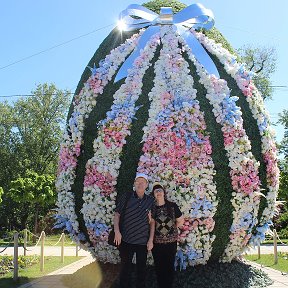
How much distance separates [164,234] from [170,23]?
3211mm

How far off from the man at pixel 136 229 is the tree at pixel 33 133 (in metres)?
30.8

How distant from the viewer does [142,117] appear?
6258 millimetres

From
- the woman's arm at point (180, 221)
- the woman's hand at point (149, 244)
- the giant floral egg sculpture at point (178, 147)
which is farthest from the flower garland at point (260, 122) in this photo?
the woman's hand at point (149, 244)

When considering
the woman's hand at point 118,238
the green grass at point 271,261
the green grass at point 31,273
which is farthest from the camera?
the green grass at point 271,261

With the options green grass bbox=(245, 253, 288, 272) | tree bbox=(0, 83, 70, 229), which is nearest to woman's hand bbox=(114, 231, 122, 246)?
green grass bbox=(245, 253, 288, 272)

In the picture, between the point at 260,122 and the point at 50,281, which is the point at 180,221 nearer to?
the point at 260,122

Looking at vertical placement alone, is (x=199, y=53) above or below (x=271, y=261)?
above

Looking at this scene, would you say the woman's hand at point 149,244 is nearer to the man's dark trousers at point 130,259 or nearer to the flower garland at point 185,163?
the man's dark trousers at point 130,259

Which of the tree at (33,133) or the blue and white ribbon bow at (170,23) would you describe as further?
the tree at (33,133)

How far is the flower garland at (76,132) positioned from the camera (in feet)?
22.0

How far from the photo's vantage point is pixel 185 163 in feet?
19.5

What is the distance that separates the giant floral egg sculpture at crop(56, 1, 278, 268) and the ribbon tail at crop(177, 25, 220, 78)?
0.03 m

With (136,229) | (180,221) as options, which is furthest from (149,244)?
(180,221)

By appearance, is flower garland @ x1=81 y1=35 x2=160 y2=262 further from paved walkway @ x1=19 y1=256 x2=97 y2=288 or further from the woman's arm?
paved walkway @ x1=19 y1=256 x2=97 y2=288
